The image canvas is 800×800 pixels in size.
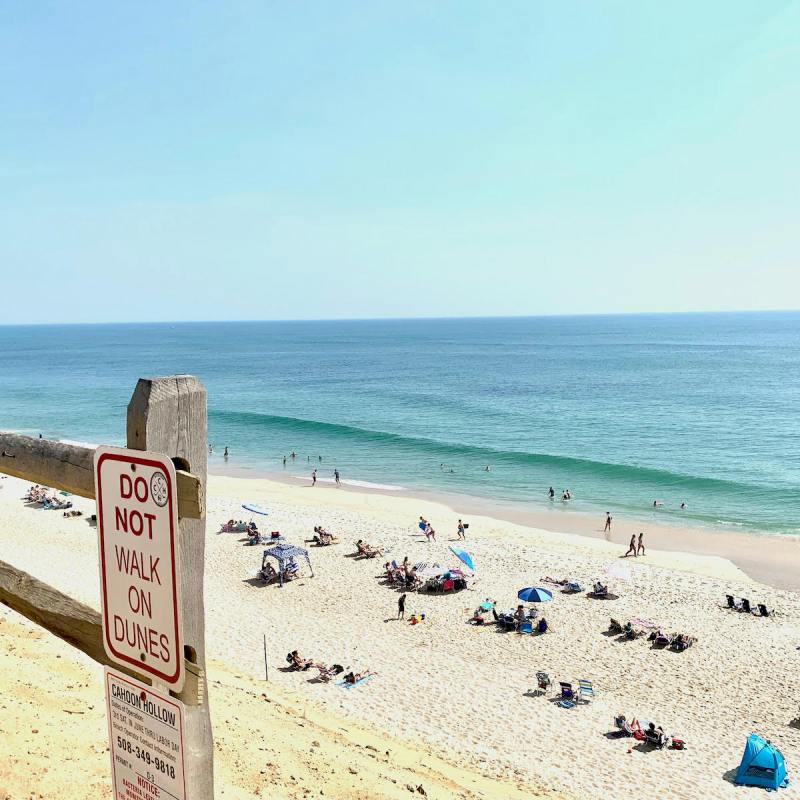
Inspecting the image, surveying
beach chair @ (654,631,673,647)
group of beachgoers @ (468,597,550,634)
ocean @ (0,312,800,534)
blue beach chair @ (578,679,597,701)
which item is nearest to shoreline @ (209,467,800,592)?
ocean @ (0,312,800,534)

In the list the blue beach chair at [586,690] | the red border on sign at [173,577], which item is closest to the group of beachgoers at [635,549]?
the blue beach chair at [586,690]

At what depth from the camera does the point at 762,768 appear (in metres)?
12.5

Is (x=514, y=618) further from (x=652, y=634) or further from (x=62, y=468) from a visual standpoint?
(x=62, y=468)

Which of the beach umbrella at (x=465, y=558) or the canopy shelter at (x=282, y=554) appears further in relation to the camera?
the beach umbrella at (x=465, y=558)

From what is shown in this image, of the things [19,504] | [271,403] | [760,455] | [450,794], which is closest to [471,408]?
[271,403]

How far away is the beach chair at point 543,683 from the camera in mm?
15641

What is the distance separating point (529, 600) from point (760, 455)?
33357mm

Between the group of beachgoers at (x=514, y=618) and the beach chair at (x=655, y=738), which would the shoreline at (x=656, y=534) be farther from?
the beach chair at (x=655, y=738)

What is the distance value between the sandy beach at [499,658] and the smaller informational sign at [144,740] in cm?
351

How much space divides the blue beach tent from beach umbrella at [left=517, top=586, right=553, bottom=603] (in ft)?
28.1

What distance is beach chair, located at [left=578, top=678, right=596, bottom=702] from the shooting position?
51.1 ft

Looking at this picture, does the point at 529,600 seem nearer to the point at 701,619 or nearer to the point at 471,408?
the point at 701,619

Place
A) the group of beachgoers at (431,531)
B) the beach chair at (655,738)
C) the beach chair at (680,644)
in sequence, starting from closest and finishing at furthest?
the beach chair at (655,738) < the beach chair at (680,644) < the group of beachgoers at (431,531)

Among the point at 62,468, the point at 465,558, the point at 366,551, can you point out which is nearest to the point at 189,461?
the point at 62,468
